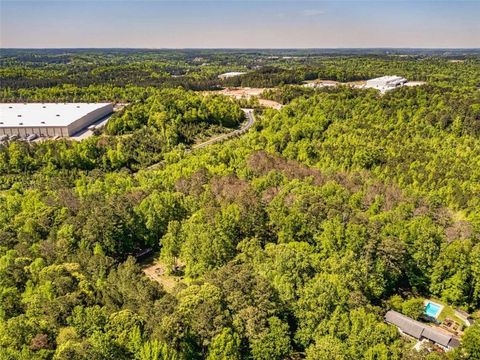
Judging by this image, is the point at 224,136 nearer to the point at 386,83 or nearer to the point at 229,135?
the point at 229,135

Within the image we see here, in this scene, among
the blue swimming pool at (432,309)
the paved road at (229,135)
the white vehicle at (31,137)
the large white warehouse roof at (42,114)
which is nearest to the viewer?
the blue swimming pool at (432,309)

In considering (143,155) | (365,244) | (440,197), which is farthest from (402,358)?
(143,155)

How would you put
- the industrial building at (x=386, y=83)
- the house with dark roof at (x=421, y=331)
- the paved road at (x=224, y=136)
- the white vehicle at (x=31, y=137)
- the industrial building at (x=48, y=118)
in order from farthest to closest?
the industrial building at (x=386, y=83) < the industrial building at (x=48, y=118) < the white vehicle at (x=31, y=137) < the paved road at (x=224, y=136) < the house with dark roof at (x=421, y=331)

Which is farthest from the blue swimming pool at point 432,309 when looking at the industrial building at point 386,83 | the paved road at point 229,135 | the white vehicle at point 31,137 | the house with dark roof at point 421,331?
the industrial building at point 386,83

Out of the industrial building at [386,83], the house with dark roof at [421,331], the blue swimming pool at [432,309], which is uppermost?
the industrial building at [386,83]

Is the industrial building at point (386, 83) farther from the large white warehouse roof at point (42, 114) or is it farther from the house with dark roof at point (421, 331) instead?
the house with dark roof at point (421, 331)

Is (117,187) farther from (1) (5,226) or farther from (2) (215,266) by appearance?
(2) (215,266)
